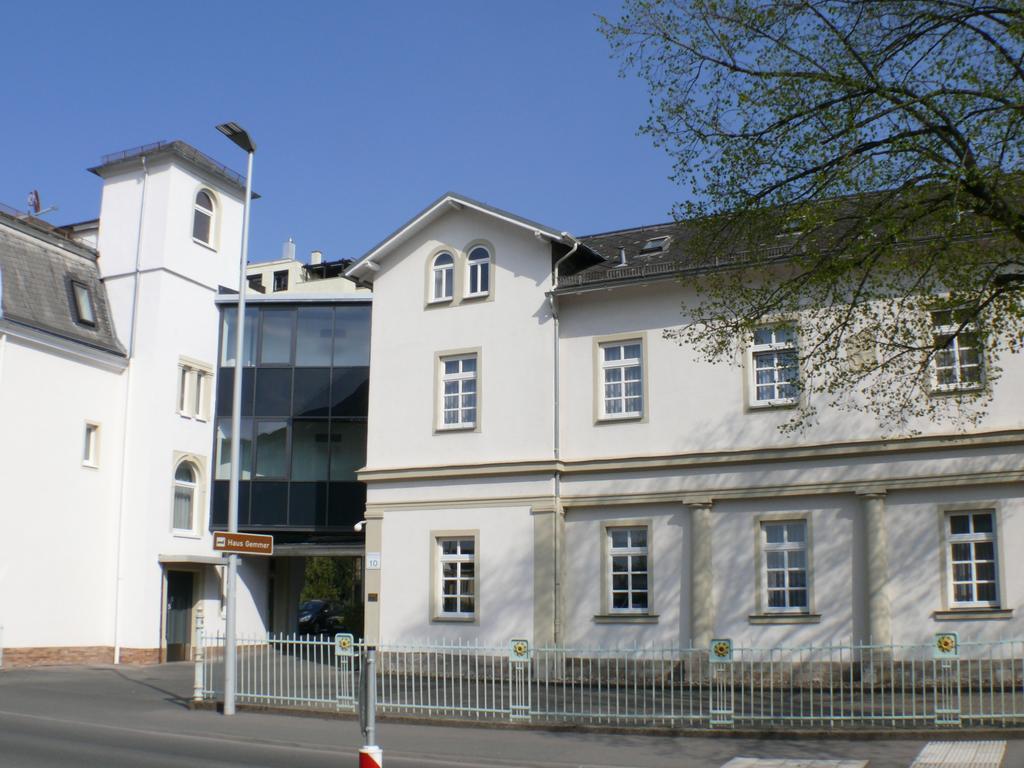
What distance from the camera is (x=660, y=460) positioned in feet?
78.6

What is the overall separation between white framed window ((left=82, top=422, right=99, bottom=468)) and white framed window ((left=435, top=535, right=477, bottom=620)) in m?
9.99

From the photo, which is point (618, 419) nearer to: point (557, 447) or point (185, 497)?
point (557, 447)

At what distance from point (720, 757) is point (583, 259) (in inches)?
564

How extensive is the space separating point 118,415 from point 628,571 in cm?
1462

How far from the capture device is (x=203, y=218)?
109 feet

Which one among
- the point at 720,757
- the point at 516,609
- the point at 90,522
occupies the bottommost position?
the point at 720,757

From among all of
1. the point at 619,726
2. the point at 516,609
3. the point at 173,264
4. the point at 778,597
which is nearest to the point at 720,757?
the point at 619,726

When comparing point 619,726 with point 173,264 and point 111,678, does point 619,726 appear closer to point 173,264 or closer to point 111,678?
point 111,678

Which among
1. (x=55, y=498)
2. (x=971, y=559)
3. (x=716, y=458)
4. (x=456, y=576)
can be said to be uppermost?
(x=716, y=458)

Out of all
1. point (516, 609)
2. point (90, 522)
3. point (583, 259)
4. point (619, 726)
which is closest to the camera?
point (619, 726)

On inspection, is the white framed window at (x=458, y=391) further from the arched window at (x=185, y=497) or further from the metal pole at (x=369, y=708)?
the metal pole at (x=369, y=708)

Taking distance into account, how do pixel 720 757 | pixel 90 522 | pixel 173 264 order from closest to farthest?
1. pixel 720 757
2. pixel 90 522
3. pixel 173 264

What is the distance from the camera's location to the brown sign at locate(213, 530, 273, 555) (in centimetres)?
1864

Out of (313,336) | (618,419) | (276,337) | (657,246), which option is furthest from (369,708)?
(276,337)
